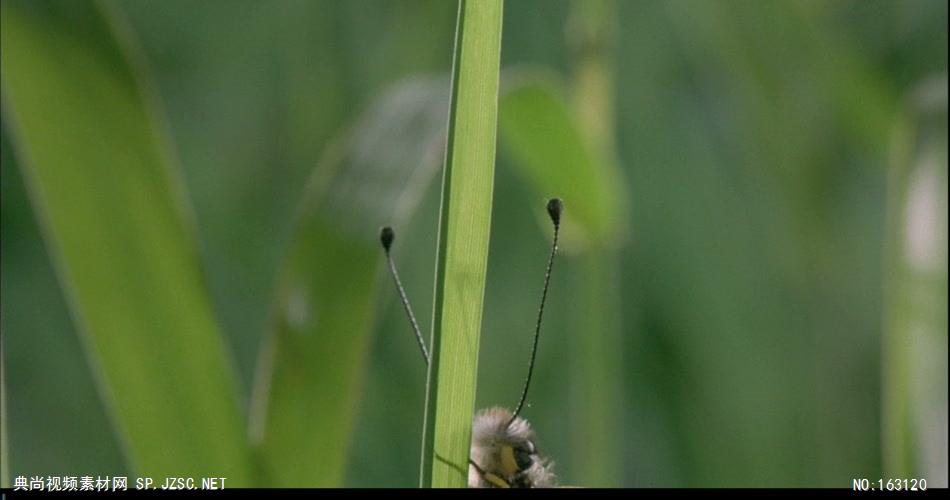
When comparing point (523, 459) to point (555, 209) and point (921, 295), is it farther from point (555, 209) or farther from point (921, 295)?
point (921, 295)

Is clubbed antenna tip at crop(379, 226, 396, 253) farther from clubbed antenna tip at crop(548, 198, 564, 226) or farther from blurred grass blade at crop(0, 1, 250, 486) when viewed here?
blurred grass blade at crop(0, 1, 250, 486)

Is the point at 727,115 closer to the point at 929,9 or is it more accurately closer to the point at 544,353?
the point at 929,9

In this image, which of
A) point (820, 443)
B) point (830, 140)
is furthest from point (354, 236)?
point (830, 140)

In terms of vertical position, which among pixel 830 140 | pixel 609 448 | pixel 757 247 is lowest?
pixel 609 448

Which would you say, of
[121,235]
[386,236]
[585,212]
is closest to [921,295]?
[585,212]

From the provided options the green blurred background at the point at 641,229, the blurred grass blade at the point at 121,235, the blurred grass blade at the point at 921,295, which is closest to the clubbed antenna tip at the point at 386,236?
the blurred grass blade at the point at 121,235

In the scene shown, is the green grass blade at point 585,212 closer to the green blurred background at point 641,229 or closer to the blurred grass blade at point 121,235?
the green blurred background at point 641,229
